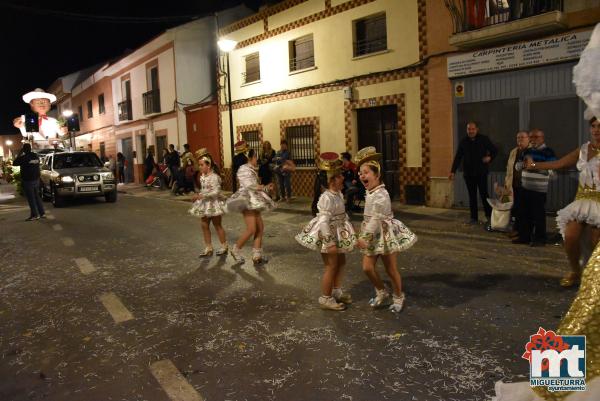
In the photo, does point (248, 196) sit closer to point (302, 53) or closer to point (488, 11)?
point (488, 11)

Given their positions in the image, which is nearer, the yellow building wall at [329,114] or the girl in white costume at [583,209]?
the girl in white costume at [583,209]

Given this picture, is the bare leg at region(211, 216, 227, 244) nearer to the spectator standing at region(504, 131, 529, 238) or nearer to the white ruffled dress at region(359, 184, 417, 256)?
the white ruffled dress at region(359, 184, 417, 256)

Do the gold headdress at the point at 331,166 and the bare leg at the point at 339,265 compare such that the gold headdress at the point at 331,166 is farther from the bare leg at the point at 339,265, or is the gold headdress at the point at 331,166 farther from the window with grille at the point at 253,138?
the window with grille at the point at 253,138

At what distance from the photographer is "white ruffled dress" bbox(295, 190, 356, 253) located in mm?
4949

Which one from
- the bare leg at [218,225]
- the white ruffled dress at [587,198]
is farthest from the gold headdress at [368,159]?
the bare leg at [218,225]

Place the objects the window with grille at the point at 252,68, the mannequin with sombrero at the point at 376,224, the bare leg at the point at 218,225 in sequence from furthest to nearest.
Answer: the window with grille at the point at 252,68 < the bare leg at the point at 218,225 < the mannequin with sombrero at the point at 376,224

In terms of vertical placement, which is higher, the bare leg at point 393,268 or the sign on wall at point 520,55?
the sign on wall at point 520,55

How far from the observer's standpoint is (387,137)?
45.4 feet

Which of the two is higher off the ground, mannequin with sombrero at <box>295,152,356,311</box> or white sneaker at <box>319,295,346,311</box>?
mannequin with sombrero at <box>295,152,356,311</box>

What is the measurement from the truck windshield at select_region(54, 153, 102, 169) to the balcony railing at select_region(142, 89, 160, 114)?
7933 millimetres

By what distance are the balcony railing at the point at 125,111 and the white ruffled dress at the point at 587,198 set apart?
27.0 meters

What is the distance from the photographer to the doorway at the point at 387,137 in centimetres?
1362

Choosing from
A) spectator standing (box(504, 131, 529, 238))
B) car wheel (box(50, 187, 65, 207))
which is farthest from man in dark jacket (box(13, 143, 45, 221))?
spectator standing (box(504, 131, 529, 238))

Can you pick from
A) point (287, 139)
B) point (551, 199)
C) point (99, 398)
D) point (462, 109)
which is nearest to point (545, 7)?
point (462, 109)
